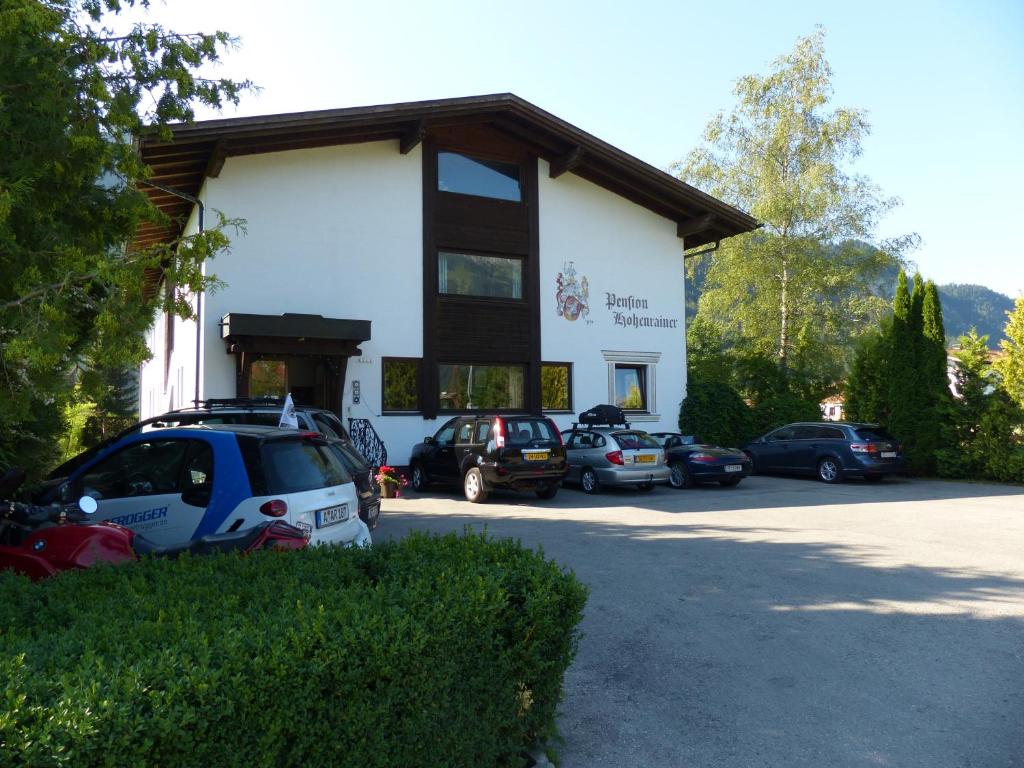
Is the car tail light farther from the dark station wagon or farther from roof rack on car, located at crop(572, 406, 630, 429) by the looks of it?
the dark station wagon

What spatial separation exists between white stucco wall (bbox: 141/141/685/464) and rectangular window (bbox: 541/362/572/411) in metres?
0.21

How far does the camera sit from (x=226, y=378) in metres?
17.8

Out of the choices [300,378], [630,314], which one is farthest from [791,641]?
[630,314]

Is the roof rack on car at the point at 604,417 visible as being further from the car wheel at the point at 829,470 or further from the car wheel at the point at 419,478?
the car wheel at the point at 829,470

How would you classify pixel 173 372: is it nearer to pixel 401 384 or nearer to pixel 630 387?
pixel 401 384

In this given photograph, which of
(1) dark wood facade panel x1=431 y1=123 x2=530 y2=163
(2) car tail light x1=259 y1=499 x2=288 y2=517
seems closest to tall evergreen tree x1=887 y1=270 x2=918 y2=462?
(1) dark wood facade panel x1=431 y1=123 x2=530 y2=163

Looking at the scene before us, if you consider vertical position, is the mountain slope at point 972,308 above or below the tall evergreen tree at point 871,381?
above

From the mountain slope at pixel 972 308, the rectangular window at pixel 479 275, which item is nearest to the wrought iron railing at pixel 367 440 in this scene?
the rectangular window at pixel 479 275

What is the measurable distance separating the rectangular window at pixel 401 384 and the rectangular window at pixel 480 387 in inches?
24.2

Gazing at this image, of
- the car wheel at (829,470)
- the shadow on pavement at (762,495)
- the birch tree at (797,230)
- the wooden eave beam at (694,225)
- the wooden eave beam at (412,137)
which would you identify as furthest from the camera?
the birch tree at (797,230)

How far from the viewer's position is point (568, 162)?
21641 mm

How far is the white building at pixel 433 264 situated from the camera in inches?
706

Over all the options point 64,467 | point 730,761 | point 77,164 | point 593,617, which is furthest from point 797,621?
point 64,467

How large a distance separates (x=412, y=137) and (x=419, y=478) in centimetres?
812
